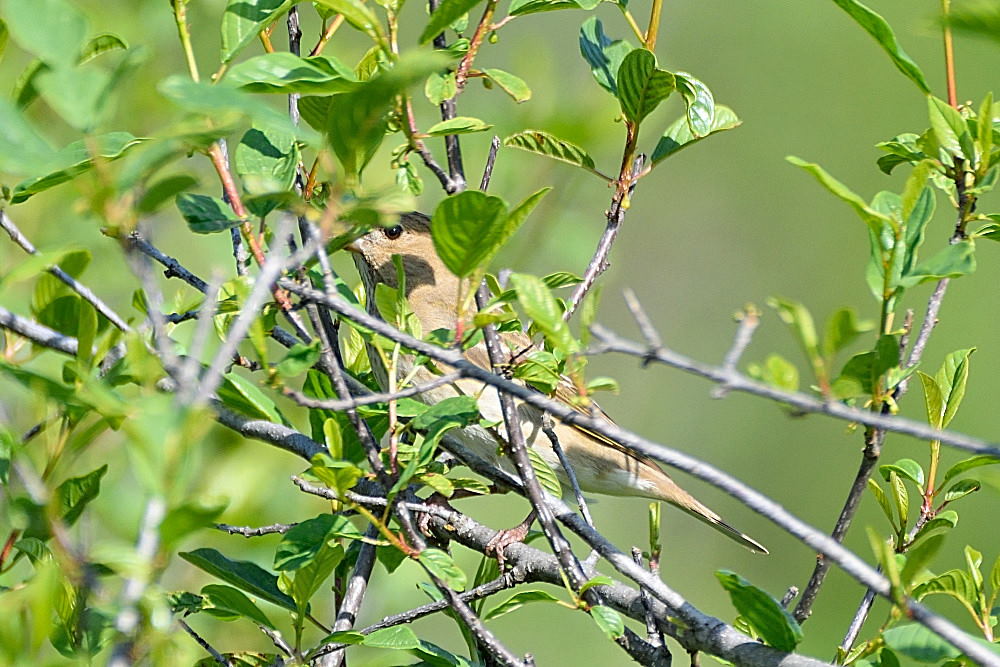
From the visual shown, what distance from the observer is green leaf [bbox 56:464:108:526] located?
57.2 inches

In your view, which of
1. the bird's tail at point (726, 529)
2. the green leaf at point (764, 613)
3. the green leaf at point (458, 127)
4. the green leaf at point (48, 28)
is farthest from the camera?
the bird's tail at point (726, 529)

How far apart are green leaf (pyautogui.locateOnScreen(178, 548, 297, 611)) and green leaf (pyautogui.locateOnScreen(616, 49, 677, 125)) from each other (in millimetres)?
1068

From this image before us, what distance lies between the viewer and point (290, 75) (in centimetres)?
138

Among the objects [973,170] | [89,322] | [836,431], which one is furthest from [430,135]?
[836,431]

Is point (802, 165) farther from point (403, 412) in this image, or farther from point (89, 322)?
point (89, 322)

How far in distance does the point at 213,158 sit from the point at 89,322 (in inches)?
11.5

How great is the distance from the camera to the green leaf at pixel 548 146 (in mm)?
2029

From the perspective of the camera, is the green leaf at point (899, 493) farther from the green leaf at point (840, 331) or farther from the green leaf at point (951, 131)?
the green leaf at point (840, 331)

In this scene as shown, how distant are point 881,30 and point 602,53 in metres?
0.67

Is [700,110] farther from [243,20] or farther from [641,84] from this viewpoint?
[243,20]

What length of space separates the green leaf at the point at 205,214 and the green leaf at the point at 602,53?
2.86ft

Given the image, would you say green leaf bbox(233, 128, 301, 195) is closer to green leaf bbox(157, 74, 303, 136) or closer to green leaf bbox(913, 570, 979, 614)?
green leaf bbox(157, 74, 303, 136)

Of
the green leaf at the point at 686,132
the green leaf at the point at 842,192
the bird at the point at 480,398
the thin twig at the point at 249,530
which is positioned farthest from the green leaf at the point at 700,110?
the bird at the point at 480,398

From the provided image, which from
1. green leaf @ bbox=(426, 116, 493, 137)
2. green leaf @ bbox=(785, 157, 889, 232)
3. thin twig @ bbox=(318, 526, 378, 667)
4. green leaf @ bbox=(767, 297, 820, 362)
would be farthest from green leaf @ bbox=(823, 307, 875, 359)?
thin twig @ bbox=(318, 526, 378, 667)
